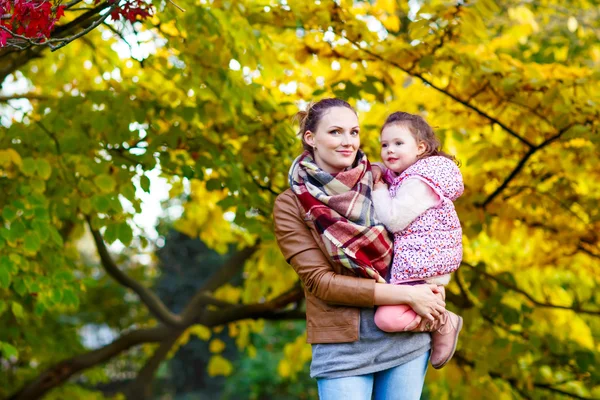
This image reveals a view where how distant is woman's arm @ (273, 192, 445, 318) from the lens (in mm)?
2025

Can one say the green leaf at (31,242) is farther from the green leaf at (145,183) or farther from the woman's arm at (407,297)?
the woman's arm at (407,297)

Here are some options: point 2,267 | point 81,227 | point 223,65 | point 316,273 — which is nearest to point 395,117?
point 316,273

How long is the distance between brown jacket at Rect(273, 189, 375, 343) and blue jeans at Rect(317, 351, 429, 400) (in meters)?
0.11

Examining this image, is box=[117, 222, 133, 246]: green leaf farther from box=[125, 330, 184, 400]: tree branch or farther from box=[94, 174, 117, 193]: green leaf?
box=[125, 330, 184, 400]: tree branch

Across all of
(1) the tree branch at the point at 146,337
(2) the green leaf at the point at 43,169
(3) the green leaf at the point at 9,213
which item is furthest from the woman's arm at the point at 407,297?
(1) the tree branch at the point at 146,337

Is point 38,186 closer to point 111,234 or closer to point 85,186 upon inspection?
point 85,186

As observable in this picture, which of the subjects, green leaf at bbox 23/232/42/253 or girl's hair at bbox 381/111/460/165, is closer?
girl's hair at bbox 381/111/460/165

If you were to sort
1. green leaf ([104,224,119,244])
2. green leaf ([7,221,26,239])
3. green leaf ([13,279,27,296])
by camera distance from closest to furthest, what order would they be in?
green leaf ([7,221,26,239]), green leaf ([13,279,27,296]), green leaf ([104,224,119,244])

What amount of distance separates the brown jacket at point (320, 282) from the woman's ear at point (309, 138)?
16cm

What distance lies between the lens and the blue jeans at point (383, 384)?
206 centimetres

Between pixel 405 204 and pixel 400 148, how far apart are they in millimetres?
207

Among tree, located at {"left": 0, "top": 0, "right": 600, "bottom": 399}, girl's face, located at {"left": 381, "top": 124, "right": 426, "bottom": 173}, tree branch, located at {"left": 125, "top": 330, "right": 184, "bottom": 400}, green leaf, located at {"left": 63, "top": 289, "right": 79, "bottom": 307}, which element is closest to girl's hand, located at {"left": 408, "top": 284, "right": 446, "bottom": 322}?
girl's face, located at {"left": 381, "top": 124, "right": 426, "bottom": 173}

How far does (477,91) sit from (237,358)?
27.6 ft

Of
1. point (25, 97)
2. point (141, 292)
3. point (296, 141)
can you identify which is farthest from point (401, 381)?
point (25, 97)
